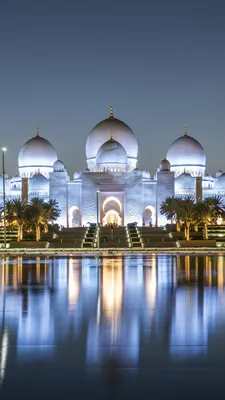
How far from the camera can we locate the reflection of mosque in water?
7762 millimetres

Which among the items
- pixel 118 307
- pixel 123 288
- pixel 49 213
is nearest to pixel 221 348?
pixel 118 307

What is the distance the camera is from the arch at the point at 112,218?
59.5 meters

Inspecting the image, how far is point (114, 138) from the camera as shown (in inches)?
2461

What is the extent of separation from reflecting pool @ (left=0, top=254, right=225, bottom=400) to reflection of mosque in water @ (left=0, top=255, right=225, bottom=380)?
0.5 inches

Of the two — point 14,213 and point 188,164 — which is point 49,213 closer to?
point 14,213

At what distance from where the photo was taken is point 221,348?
7773mm

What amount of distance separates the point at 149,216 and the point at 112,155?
21.5ft

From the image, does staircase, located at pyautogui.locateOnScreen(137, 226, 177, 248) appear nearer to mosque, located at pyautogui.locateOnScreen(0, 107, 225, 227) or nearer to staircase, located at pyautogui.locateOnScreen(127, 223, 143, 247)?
staircase, located at pyautogui.locateOnScreen(127, 223, 143, 247)

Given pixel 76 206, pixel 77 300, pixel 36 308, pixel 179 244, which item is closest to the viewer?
pixel 36 308

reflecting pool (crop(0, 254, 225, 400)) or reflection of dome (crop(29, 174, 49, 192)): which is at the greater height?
reflection of dome (crop(29, 174, 49, 192))

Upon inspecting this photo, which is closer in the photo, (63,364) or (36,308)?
(63,364)

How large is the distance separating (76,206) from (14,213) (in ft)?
54.5

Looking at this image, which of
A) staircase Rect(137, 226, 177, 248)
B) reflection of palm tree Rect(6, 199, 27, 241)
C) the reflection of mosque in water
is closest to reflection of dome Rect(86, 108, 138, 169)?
staircase Rect(137, 226, 177, 248)

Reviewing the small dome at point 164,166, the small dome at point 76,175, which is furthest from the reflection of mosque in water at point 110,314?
the small dome at point 76,175
